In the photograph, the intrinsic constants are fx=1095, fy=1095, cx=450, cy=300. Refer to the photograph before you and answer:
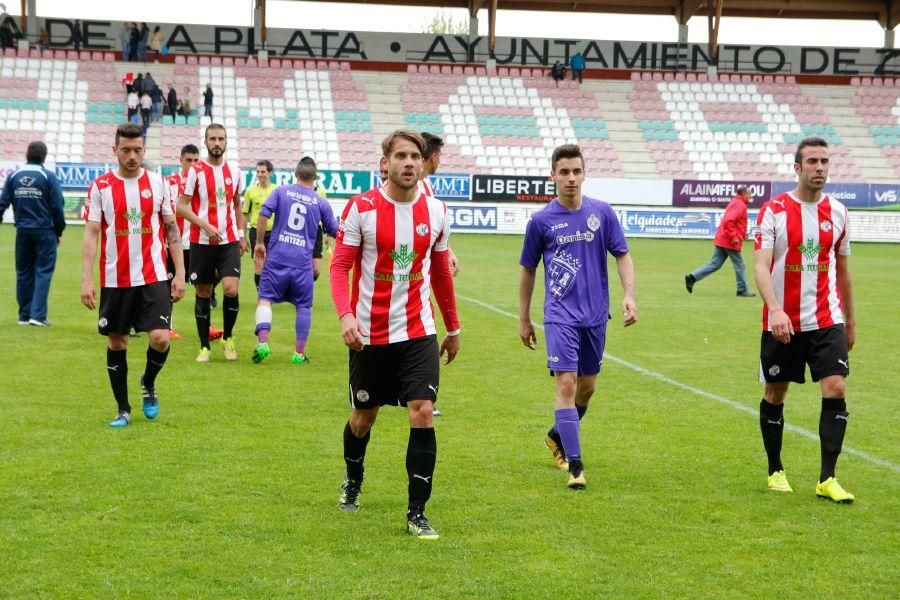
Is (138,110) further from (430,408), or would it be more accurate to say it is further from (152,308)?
(430,408)

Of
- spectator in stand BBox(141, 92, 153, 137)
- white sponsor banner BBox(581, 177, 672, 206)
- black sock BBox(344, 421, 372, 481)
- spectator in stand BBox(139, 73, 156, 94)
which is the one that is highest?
spectator in stand BBox(139, 73, 156, 94)

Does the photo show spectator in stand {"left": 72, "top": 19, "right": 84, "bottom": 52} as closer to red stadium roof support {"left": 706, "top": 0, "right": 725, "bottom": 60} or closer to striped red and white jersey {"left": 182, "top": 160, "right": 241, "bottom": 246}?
red stadium roof support {"left": 706, "top": 0, "right": 725, "bottom": 60}

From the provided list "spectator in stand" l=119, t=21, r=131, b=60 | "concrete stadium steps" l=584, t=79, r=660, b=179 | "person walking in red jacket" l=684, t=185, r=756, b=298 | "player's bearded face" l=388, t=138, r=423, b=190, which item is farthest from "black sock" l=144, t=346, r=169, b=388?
"spectator in stand" l=119, t=21, r=131, b=60

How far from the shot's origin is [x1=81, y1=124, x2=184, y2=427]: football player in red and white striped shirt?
25.8 ft

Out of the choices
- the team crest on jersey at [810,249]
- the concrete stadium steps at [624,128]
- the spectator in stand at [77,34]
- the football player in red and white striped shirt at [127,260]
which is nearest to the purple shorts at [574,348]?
the team crest on jersey at [810,249]

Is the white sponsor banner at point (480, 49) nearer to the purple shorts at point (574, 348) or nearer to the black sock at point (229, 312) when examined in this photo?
the black sock at point (229, 312)

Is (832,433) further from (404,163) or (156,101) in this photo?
(156,101)

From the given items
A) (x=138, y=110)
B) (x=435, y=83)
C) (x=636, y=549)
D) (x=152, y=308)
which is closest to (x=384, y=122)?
(x=435, y=83)

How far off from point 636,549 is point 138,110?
39.7 meters

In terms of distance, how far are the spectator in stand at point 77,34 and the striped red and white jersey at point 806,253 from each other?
1752 inches

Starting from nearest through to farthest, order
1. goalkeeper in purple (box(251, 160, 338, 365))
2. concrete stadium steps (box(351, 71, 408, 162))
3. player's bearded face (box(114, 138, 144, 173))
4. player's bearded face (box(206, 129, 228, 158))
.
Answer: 1. player's bearded face (box(114, 138, 144, 173))
2. player's bearded face (box(206, 129, 228, 158))
3. goalkeeper in purple (box(251, 160, 338, 365))
4. concrete stadium steps (box(351, 71, 408, 162))

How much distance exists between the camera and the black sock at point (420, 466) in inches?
217

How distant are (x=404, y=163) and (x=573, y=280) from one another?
1.69 meters

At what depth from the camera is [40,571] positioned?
4.86 m
